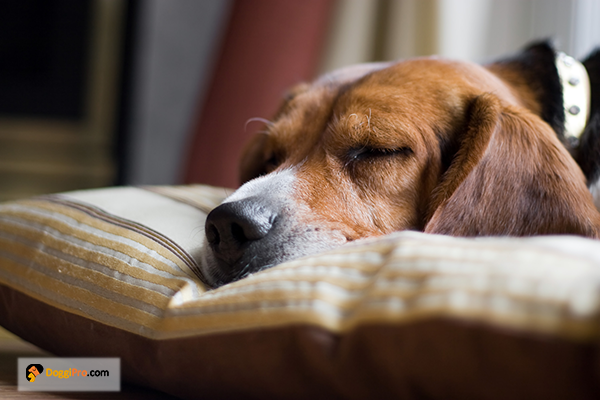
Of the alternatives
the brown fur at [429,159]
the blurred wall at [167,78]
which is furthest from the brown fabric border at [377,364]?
the blurred wall at [167,78]

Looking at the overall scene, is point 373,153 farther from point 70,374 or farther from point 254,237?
point 70,374

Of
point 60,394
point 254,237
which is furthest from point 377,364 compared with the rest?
→ point 60,394

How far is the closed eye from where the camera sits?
1.73 metres

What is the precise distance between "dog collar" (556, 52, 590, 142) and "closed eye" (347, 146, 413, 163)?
A: 2.09ft

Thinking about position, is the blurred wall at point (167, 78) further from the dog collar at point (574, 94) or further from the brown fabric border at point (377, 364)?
the brown fabric border at point (377, 364)

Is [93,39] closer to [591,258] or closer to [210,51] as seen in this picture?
[210,51]

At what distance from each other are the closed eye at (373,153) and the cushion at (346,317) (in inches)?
22.8

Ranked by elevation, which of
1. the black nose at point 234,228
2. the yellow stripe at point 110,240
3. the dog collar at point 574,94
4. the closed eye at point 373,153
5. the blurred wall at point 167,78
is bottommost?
the blurred wall at point 167,78

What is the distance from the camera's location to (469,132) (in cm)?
169

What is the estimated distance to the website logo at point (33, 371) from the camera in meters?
1.42

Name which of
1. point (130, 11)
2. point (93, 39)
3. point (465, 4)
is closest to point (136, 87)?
point (130, 11)

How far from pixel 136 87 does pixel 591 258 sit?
547 centimetres

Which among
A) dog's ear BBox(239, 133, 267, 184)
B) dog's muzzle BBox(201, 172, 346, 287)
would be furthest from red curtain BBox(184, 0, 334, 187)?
dog's muzzle BBox(201, 172, 346, 287)

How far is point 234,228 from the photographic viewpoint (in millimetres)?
1479
